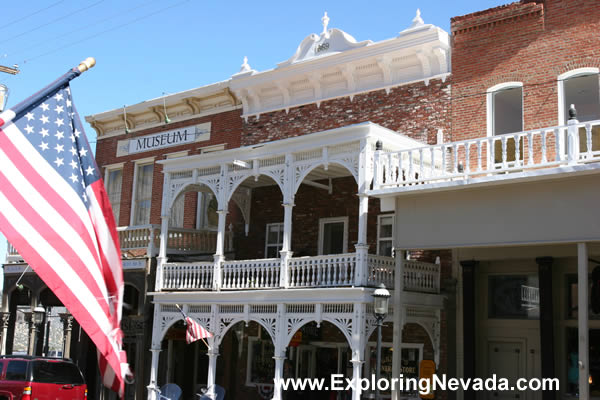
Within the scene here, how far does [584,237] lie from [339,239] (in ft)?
27.1

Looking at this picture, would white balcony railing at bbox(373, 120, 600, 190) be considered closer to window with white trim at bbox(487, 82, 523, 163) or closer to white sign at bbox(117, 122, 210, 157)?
window with white trim at bbox(487, 82, 523, 163)

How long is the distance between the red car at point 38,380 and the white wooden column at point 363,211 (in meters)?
6.71

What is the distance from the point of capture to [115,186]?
85.9ft

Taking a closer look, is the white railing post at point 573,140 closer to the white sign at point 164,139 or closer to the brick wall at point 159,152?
the brick wall at point 159,152

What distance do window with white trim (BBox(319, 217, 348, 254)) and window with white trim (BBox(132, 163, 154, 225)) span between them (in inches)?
283

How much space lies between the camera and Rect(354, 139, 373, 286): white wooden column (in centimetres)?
1546

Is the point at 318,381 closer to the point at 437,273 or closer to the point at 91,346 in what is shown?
the point at 437,273

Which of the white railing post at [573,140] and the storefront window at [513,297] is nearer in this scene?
the white railing post at [573,140]

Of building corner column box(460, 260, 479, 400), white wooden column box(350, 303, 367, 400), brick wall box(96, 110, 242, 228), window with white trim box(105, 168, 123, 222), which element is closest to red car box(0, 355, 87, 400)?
white wooden column box(350, 303, 367, 400)

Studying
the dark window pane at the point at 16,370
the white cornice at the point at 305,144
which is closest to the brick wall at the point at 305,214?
the white cornice at the point at 305,144

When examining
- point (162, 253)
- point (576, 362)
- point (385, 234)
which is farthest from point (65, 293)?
point (162, 253)

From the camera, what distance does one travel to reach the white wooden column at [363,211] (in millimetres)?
15461

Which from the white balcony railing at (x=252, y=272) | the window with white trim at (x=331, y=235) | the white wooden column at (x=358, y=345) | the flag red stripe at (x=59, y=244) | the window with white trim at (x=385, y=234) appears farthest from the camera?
the window with white trim at (x=331, y=235)

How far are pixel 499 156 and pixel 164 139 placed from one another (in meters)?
11.7
